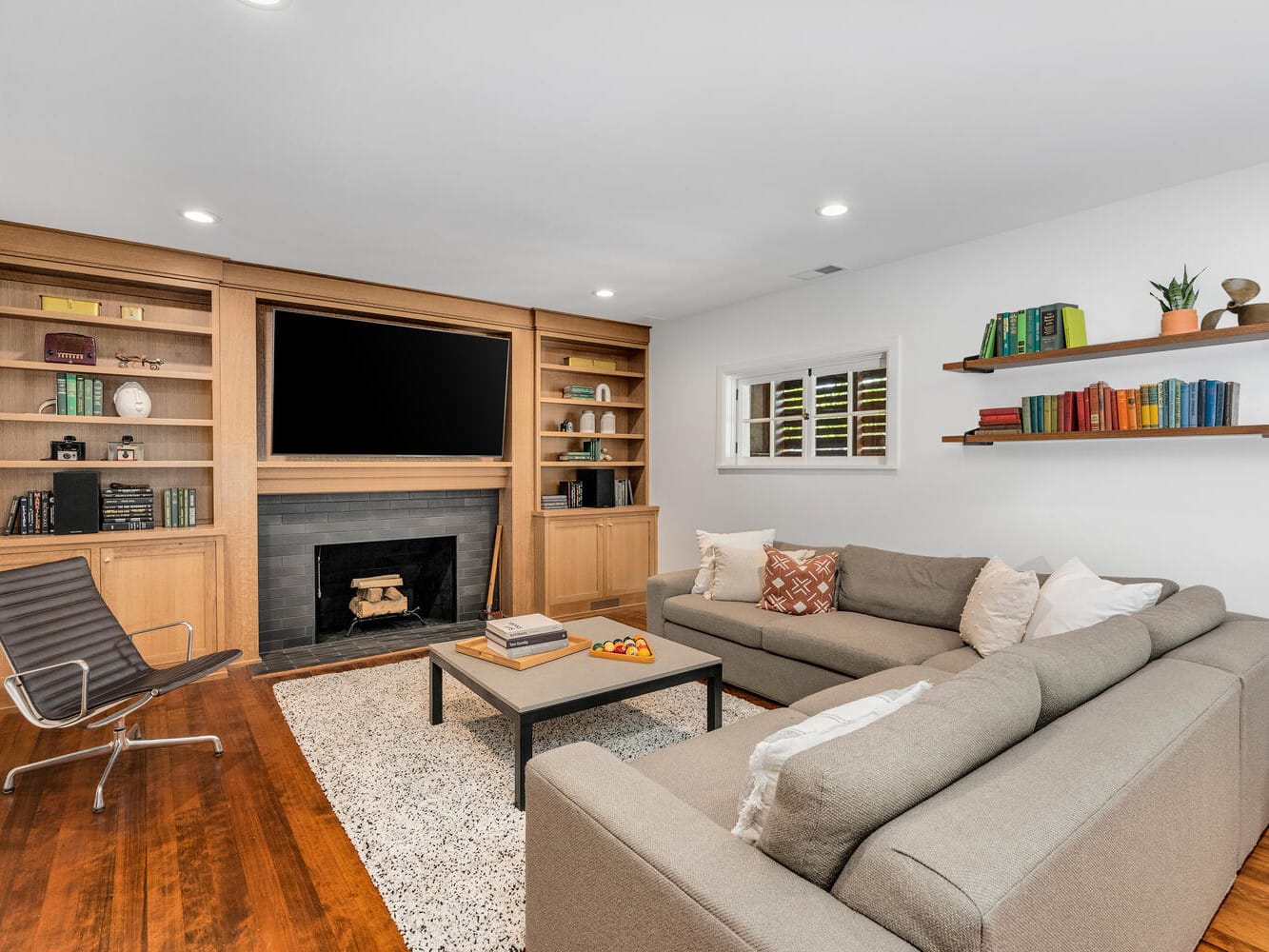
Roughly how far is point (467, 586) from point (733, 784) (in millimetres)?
4008

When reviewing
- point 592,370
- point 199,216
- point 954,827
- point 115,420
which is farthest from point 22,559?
point 954,827

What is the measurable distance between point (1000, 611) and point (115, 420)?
4.66 metres

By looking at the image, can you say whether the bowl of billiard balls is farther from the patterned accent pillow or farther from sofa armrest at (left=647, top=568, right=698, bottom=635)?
sofa armrest at (left=647, top=568, right=698, bottom=635)

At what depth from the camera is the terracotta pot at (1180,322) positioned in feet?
9.14

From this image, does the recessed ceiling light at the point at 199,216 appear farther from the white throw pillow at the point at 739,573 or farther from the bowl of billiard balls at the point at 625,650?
the white throw pillow at the point at 739,573

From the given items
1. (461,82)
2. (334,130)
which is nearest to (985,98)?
(461,82)

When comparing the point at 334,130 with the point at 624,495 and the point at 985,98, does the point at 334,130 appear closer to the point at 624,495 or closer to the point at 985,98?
the point at 985,98

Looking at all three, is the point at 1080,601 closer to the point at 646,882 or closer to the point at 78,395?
the point at 646,882

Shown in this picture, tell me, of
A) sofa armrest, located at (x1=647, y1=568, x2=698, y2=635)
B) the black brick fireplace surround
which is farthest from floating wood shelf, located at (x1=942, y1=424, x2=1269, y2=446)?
the black brick fireplace surround

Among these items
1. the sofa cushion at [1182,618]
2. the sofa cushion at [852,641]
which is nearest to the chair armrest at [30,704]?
the sofa cushion at [852,641]

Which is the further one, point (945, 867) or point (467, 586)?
point (467, 586)

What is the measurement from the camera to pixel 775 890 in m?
1.05

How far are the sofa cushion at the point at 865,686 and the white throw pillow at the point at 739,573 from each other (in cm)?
134

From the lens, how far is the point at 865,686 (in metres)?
2.53
